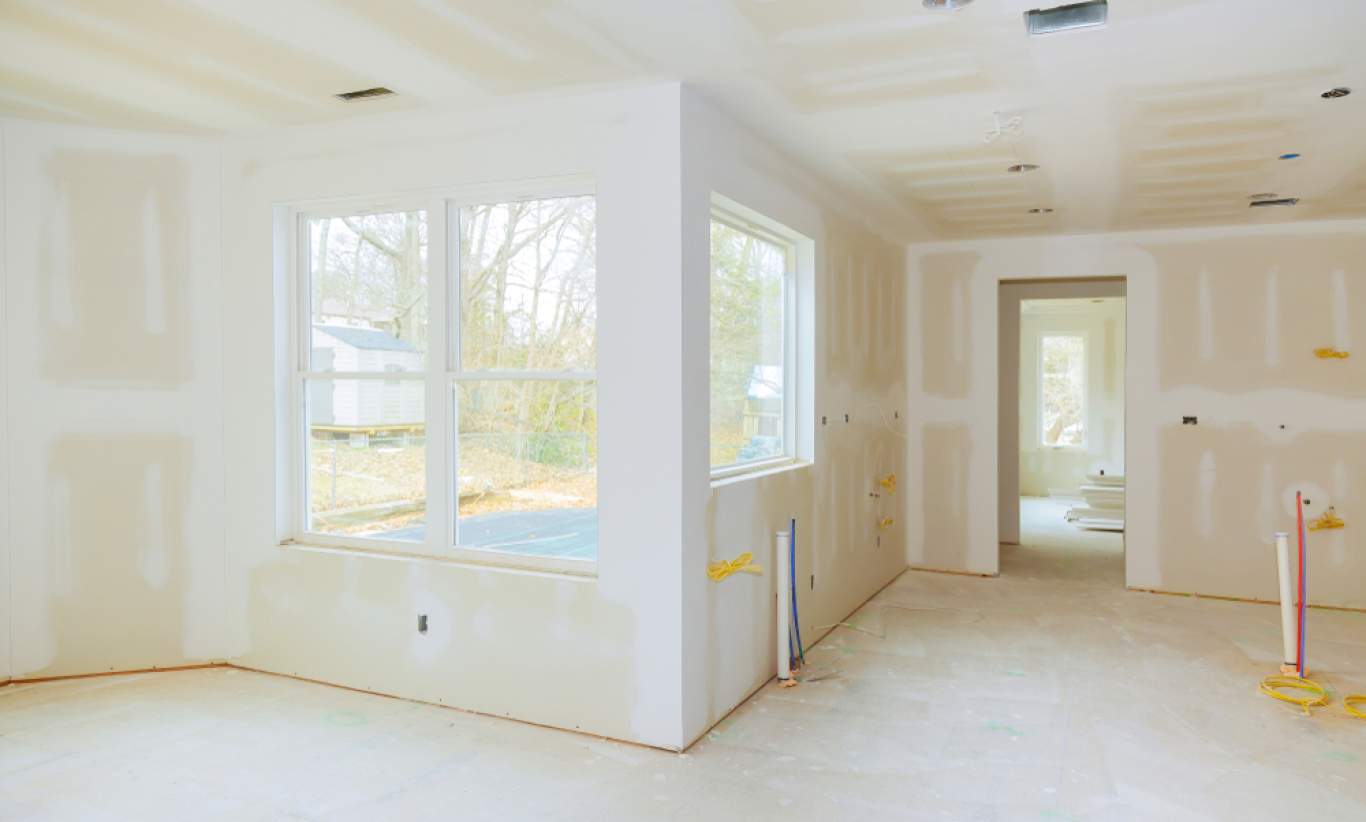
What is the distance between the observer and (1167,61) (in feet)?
9.86

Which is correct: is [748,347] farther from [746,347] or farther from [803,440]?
[803,440]

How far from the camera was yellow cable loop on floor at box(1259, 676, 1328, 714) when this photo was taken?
3.89 metres

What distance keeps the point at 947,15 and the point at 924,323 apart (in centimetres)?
444

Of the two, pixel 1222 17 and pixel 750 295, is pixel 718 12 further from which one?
pixel 750 295

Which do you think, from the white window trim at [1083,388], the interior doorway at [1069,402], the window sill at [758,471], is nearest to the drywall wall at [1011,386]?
the interior doorway at [1069,402]

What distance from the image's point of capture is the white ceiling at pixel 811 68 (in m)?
2.67

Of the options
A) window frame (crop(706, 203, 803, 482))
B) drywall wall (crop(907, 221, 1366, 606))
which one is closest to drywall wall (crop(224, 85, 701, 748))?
window frame (crop(706, 203, 803, 482))

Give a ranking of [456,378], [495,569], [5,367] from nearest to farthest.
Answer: [495,569] < [456,378] < [5,367]

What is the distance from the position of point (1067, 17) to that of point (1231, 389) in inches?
178

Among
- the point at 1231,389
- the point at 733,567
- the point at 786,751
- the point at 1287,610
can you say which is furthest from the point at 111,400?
the point at 1231,389

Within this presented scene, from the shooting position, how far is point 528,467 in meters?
3.71

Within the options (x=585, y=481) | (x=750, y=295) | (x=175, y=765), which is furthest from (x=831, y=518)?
(x=175, y=765)

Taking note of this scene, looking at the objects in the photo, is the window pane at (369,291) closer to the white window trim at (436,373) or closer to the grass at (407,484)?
the white window trim at (436,373)

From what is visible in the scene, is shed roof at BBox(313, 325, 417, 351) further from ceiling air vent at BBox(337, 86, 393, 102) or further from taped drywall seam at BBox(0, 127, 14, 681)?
taped drywall seam at BBox(0, 127, 14, 681)
